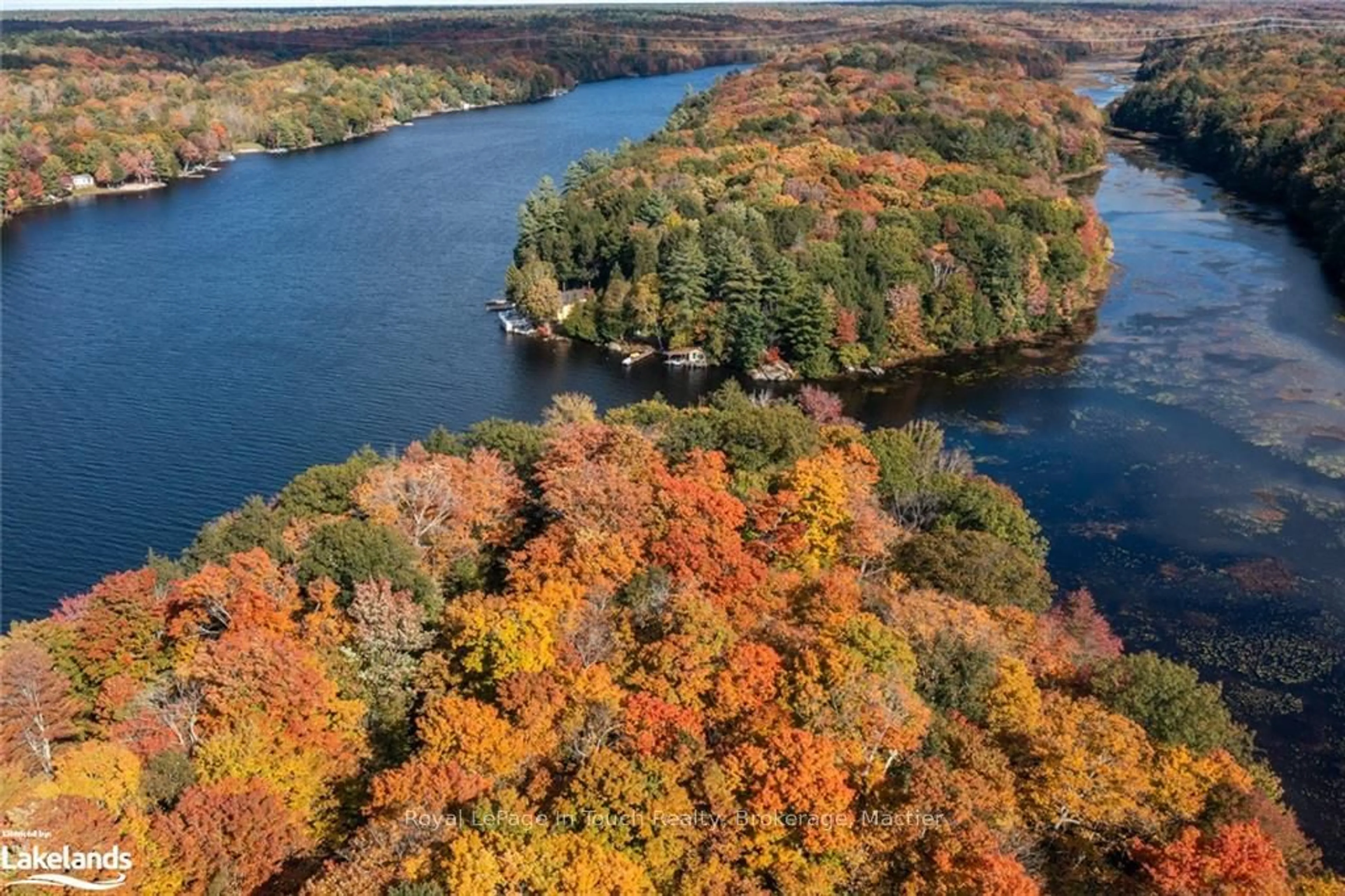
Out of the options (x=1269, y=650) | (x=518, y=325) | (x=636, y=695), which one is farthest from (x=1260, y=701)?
(x=518, y=325)

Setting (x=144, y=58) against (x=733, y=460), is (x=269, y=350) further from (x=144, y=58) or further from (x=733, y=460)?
(x=144, y=58)

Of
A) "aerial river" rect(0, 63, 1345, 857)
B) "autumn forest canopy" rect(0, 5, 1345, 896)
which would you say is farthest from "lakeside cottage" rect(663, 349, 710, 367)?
"autumn forest canopy" rect(0, 5, 1345, 896)

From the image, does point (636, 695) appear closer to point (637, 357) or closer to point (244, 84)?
point (637, 357)

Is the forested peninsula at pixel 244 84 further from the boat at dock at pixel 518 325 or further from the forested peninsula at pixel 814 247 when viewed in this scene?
the boat at dock at pixel 518 325

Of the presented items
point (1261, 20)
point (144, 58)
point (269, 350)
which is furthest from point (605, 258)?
point (1261, 20)

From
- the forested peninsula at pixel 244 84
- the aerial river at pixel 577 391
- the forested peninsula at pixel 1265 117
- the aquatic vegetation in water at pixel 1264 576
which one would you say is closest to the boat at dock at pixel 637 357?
the aerial river at pixel 577 391
